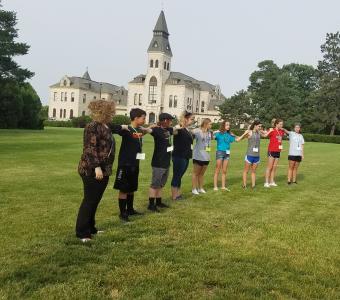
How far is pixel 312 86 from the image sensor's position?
88.0 meters

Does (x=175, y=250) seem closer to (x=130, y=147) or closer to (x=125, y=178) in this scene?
(x=125, y=178)

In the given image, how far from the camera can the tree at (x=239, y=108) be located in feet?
265

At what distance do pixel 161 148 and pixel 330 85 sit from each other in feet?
229

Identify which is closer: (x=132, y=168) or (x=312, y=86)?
(x=132, y=168)

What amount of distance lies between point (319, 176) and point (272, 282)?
12.8 metres

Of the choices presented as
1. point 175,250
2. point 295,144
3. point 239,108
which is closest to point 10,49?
point 295,144

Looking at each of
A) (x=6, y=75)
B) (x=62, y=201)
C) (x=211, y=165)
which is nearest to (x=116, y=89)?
(x=6, y=75)

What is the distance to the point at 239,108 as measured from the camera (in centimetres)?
8125

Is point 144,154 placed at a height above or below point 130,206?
above

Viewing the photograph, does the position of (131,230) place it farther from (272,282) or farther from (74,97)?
(74,97)

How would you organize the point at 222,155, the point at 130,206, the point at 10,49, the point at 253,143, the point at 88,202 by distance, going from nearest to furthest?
the point at 88,202 → the point at 130,206 → the point at 222,155 → the point at 253,143 → the point at 10,49

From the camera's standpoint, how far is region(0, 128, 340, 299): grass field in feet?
15.6

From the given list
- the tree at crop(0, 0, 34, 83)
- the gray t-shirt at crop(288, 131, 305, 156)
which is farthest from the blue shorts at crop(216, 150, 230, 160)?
the tree at crop(0, 0, 34, 83)

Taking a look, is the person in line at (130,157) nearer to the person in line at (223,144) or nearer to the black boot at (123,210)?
the black boot at (123,210)
